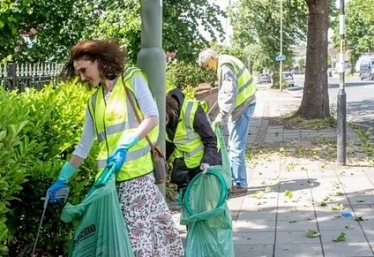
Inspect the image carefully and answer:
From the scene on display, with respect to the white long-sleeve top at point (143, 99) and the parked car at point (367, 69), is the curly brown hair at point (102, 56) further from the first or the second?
the parked car at point (367, 69)

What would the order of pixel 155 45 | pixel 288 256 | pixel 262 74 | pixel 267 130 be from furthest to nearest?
pixel 262 74
pixel 267 130
pixel 288 256
pixel 155 45

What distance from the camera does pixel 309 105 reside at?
56.6 feet

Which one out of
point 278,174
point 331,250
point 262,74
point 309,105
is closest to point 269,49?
point 262,74

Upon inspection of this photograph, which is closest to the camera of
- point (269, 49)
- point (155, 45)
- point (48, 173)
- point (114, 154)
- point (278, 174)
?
point (114, 154)

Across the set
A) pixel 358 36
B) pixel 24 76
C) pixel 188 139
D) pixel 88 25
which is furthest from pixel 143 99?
pixel 358 36

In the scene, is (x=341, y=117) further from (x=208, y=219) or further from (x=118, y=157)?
(x=118, y=157)

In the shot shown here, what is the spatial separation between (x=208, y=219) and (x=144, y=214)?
32.7 inches

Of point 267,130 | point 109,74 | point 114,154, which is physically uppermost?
point 109,74

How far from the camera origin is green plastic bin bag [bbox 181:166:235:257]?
184 inches

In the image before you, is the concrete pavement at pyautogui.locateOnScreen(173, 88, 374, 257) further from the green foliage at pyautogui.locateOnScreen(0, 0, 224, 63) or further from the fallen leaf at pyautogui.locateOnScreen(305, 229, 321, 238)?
the green foliage at pyautogui.locateOnScreen(0, 0, 224, 63)

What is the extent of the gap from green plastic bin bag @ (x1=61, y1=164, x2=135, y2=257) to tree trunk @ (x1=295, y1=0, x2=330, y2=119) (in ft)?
45.5

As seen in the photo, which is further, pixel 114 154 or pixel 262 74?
pixel 262 74

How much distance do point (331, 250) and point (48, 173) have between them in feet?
8.38

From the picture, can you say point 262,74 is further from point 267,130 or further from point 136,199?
point 136,199
